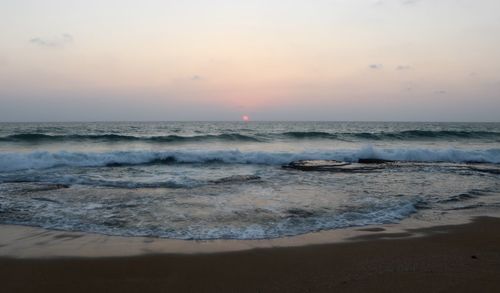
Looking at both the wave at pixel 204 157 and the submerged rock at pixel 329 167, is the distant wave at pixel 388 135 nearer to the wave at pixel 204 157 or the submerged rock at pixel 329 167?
the wave at pixel 204 157

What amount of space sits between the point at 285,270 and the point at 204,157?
14.0 m

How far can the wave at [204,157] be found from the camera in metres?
15.9

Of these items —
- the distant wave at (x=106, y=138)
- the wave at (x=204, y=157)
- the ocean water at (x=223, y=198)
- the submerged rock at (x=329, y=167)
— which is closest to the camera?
the ocean water at (x=223, y=198)

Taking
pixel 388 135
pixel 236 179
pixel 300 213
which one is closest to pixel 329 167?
pixel 236 179

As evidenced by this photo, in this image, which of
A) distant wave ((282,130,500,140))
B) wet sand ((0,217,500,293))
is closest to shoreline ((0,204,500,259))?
wet sand ((0,217,500,293))

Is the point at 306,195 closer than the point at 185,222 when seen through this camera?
No

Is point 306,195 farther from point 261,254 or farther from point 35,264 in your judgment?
point 35,264

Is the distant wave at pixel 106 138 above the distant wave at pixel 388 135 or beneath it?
beneath

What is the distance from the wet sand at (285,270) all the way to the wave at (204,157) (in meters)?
12.4

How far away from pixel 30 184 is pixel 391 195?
9.05 m

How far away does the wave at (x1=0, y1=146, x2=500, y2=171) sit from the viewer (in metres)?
15.9

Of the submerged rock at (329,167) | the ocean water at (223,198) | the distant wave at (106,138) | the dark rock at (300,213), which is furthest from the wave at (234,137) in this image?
the dark rock at (300,213)

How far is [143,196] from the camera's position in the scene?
8.47m

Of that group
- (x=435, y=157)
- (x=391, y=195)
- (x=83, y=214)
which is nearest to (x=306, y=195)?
(x=391, y=195)
